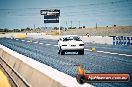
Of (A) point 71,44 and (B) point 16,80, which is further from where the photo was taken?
(A) point 71,44

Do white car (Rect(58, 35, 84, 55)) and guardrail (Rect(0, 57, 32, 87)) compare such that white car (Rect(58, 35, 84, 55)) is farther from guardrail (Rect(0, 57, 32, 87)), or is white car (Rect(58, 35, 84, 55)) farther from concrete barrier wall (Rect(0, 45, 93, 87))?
concrete barrier wall (Rect(0, 45, 93, 87))

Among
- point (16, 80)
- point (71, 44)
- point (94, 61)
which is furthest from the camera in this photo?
point (71, 44)

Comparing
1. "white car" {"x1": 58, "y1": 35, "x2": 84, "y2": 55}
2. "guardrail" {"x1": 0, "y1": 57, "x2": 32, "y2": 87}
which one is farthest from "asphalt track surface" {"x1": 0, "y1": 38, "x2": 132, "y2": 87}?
"guardrail" {"x1": 0, "y1": 57, "x2": 32, "y2": 87}

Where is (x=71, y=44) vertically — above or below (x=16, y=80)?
above

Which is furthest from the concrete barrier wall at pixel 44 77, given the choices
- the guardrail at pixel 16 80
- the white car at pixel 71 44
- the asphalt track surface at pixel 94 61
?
the white car at pixel 71 44

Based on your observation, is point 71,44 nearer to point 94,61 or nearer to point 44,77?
point 94,61

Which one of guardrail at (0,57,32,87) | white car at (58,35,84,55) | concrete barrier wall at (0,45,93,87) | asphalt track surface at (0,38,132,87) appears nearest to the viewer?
concrete barrier wall at (0,45,93,87)

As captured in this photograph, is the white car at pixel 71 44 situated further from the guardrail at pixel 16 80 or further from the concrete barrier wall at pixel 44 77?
the concrete barrier wall at pixel 44 77

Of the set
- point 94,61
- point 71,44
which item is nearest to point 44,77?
point 94,61

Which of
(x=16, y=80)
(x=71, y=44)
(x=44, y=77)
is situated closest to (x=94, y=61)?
(x=71, y=44)

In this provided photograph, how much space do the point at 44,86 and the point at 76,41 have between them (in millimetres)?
16407

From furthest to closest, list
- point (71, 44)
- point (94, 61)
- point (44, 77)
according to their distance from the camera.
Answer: point (71, 44) → point (94, 61) → point (44, 77)

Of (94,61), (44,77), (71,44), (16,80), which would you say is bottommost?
(94,61)

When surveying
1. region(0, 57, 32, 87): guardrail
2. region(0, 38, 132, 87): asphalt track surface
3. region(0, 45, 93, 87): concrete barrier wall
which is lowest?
region(0, 38, 132, 87): asphalt track surface
